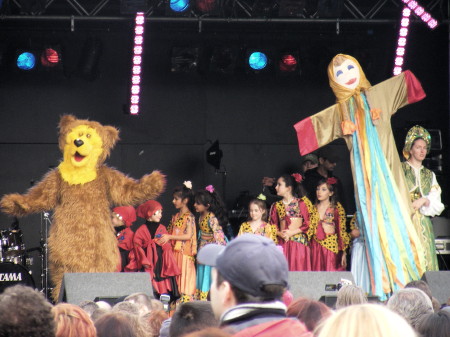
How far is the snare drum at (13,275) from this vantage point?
26.0 ft

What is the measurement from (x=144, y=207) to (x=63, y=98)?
101 inches

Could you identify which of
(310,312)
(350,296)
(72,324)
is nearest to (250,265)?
(72,324)

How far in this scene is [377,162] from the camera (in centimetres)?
804

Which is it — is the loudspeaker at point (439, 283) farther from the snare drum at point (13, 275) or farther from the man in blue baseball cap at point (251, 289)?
the man in blue baseball cap at point (251, 289)

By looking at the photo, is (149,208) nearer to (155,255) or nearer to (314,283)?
(155,255)

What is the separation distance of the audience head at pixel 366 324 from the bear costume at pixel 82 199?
582cm

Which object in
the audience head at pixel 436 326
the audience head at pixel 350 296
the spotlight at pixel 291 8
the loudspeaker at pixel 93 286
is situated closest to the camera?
the audience head at pixel 436 326

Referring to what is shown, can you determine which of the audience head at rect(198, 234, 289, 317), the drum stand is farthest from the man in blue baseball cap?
the drum stand

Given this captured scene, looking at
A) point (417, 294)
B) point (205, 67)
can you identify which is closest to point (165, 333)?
point (417, 294)

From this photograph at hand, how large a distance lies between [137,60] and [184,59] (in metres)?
1.04

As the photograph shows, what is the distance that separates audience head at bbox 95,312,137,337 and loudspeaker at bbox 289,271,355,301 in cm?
333

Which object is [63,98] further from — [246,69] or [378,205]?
[378,205]

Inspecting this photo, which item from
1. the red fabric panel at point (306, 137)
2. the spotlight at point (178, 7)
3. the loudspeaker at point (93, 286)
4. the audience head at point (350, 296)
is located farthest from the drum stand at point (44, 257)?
the audience head at point (350, 296)

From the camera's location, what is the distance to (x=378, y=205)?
7.98 meters
